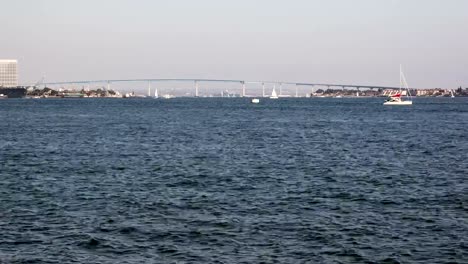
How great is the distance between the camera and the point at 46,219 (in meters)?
22.8

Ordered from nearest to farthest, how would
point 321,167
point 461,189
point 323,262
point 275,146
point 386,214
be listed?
point 323,262 → point 386,214 → point 461,189 → point 321,167 → point 275,146

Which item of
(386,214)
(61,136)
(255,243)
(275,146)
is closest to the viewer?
(255,243)

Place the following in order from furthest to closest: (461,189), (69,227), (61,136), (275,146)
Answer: (61,136)
(275,146)
(461,189)
(69,227)

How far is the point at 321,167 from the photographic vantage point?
37.5 m

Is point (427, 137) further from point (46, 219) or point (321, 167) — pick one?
point (46, 219)

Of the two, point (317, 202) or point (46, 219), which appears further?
point (317, 202)

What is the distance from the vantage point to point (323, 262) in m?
18.2

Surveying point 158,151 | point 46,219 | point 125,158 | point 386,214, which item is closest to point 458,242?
point 386,214

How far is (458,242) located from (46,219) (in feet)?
38.6

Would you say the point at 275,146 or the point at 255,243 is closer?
the point at 255,243

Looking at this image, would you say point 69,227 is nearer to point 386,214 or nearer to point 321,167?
point 386,214

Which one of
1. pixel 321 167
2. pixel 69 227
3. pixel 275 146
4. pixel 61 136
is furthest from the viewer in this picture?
pixel 61 136

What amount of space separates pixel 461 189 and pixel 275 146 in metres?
23.0

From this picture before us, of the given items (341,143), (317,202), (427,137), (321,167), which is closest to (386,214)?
(317,202)
